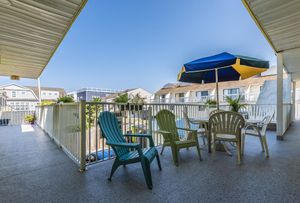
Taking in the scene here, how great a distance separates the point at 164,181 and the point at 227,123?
Answer: 65.0 inches

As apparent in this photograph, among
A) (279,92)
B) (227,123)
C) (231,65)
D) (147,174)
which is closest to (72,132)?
Result: (147,174)

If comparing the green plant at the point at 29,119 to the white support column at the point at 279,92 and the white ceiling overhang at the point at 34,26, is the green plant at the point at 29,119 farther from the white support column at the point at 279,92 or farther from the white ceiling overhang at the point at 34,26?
the white support column at the point at 279,92

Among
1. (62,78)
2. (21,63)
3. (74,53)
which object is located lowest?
(21,63)

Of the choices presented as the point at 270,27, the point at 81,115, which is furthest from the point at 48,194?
the point at 270,27

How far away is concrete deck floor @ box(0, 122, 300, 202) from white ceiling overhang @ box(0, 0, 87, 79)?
265 centimetres

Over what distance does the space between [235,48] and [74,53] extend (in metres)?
18.4

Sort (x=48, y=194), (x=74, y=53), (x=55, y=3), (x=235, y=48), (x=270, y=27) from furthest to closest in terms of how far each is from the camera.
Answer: (x=74, y=53) < (x=235, y=48) < (x=270, y=27) < (x=55, y=3) < (x=48, y=194)

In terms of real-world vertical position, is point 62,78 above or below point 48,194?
above

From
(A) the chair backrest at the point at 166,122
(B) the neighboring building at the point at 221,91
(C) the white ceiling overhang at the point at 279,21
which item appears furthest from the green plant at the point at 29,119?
(C) the white ceiling overhang at the point at 279,21

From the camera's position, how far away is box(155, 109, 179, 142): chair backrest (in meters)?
3.33

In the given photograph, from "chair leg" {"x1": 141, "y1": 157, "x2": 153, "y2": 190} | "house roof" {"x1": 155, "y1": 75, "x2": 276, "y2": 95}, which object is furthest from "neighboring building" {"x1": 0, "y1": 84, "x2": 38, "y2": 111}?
"chair leg" {"x1": 141, "y1": 157, "x2": 153, "y2": 190}

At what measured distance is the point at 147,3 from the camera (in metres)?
10.5

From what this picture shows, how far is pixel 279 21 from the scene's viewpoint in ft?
10.2

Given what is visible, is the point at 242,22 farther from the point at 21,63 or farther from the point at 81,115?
the point at 21,63
